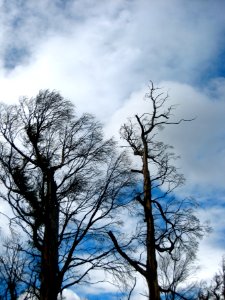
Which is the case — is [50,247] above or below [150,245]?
above

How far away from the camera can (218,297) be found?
23000mm

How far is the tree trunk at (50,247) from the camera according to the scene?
11070mm

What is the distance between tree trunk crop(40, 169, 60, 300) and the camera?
11.1 m

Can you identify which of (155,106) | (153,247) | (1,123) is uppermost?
(155,106)

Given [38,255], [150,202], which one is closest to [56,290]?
[38,255]

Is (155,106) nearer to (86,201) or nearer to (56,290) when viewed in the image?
(86,201)

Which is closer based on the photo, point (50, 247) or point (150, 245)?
point (150, 245)

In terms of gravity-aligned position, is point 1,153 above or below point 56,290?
above

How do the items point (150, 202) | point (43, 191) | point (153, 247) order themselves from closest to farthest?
point (153, 247) < point (150, 202) < point (43, 191)

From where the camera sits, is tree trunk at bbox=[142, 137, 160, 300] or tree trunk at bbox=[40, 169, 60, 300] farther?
tree trunk at bbox=[40, 169, 60, 300]

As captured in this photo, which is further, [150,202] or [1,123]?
[1,123]

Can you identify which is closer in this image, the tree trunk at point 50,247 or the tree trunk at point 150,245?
the tree trunk at point 150,245

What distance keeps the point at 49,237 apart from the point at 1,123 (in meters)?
4.39

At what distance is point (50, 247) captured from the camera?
11656 mm
